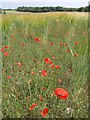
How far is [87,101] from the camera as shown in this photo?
6.53ft

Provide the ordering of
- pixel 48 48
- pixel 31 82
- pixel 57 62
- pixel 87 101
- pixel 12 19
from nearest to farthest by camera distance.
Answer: pixel 87 101, pixel 31 82, pixel 57 62, pixel 48 48, pixel 12 19

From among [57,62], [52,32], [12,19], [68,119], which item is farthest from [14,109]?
[12,19]

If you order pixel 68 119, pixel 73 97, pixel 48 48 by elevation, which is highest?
pixel 48 48

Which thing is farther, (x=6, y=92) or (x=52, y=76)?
(x=52, y=76)

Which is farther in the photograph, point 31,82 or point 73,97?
point 31,82

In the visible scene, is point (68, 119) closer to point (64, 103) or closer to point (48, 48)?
point (64, 103)

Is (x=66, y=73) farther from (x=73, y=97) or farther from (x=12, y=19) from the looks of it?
(x=12, y=19)

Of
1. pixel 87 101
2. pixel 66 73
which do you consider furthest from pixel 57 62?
pixel 87 101

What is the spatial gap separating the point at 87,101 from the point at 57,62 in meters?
0.73

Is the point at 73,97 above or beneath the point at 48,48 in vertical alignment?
beneath

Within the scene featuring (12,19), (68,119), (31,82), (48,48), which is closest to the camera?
(68,119)

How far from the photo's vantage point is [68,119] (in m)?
1.77

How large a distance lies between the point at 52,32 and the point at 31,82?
83.9 inches

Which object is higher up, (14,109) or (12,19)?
(12,19)
